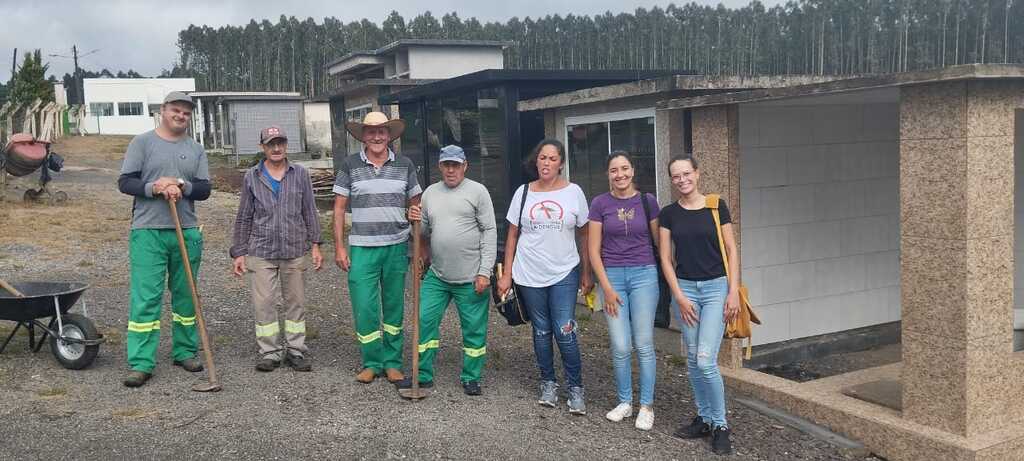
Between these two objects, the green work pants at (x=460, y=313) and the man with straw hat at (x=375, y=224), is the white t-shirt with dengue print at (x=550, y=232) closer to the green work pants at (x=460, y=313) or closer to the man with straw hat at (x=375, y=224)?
the green work pants at (x=460, y=313)

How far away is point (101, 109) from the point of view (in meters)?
57.6

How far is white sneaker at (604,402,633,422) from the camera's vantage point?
5.63 metres

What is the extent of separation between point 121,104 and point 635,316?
59.9 m

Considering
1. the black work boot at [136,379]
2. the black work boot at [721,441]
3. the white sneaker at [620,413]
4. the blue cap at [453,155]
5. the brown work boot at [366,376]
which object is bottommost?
the black work boot at [721,441]

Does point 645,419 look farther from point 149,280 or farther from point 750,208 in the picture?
point 149,280

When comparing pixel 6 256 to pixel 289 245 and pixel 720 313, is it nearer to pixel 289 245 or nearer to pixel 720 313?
pixel 289 245

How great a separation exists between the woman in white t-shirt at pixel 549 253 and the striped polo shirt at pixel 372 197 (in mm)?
830

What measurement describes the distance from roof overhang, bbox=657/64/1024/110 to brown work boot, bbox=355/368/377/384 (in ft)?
10.4

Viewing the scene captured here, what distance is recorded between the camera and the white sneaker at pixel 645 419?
5531mm

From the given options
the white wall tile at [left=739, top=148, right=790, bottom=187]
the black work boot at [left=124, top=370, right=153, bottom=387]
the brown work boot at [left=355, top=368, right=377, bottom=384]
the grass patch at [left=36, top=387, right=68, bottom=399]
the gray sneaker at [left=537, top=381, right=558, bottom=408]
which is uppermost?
the white wall tile at [left=739, top=148, right=790, bottom=187]

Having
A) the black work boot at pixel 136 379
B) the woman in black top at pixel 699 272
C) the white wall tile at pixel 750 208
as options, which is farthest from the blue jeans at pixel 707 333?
the black work boot at pixel 136 379

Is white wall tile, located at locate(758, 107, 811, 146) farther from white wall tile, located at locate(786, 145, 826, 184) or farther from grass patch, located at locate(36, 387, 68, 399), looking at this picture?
grass patch, located at locate(36, 387, 68, 399)

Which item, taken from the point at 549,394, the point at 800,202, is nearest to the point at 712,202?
the point at 549,394

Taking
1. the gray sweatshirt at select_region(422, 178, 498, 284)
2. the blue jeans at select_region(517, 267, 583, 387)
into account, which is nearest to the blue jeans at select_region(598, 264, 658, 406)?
the blue jeans at select_region(517, 267, 583, 387)
